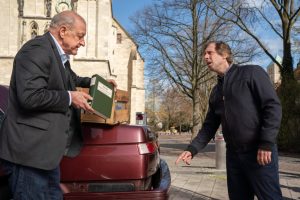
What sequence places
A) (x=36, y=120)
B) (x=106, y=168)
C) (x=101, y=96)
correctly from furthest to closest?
(x=106, y=168), (x=101, y=96), (x=36, y=120)

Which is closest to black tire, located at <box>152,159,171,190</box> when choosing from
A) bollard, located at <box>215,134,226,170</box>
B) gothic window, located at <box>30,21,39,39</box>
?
bollard, located at <box>215,134,226,170</box>

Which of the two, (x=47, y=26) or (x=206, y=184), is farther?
(x=47, y=26)

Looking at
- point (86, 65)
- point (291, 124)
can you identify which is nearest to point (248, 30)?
point (291, 124)

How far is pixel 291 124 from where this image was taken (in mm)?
19719

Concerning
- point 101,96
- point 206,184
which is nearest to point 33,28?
point 206,184

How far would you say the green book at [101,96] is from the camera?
3.40m

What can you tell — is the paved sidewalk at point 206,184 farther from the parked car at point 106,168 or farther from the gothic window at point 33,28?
the gothic window at point 33,28

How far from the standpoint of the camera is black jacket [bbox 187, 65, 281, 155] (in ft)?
11.8

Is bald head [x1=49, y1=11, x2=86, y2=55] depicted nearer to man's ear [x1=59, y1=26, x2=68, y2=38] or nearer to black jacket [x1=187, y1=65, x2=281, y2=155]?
man's ear [x1=59, y1=26, x2=68, y2=38]

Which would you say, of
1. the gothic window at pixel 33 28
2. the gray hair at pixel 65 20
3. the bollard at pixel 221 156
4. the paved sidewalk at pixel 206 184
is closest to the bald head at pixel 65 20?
the gray hair at pixel 65 20

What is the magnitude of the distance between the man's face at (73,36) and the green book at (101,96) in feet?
1.16

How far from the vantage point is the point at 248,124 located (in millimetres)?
3691

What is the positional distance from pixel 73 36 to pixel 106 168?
1.62 meters

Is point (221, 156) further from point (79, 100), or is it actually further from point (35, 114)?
point (35, 114)
